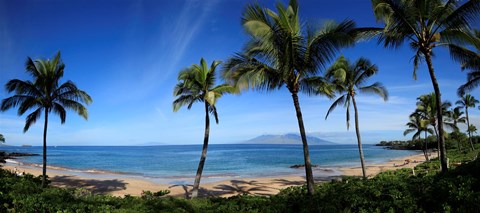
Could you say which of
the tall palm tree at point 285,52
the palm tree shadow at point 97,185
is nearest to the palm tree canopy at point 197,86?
the tall palm tree at point 285,52

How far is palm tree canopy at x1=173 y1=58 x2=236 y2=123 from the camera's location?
15844mm

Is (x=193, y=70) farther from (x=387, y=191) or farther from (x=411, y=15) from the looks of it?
(x=387, y=191)

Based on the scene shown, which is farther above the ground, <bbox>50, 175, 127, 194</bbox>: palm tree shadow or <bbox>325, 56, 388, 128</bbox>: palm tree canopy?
<bbox>325, 56, 388, 128</bbox>: palm tree canopy

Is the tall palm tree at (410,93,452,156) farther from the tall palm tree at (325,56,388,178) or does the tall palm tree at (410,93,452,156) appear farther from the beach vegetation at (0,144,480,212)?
the beach vegetation at (0,144,480,212)

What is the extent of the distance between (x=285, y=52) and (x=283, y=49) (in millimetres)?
275

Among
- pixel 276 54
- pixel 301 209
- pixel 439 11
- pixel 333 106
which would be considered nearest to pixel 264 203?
pixel 301 209

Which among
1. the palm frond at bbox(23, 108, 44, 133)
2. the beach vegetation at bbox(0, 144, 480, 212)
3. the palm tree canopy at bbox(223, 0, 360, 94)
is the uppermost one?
the palm tree canopy at bbox(223, 0, 360, 94)

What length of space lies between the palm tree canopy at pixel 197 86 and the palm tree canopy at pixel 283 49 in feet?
13.8

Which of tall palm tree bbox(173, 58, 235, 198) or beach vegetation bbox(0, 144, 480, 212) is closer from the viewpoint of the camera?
beach vegetation bbox(0, 144, 480, 212)

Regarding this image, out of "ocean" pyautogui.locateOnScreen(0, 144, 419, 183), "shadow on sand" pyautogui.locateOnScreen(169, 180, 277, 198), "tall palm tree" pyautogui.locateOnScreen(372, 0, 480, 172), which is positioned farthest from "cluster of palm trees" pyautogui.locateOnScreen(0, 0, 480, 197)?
"ocean" pyautogui.locateOnScreen(0, 144, 419, 183)

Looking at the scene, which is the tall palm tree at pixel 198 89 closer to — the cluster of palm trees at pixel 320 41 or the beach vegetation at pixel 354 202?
the cluster of palm trees at pixel 320 41

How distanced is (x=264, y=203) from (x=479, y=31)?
21.5m

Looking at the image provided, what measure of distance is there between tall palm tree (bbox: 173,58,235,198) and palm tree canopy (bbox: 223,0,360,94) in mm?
4254

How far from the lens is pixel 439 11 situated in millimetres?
10586
